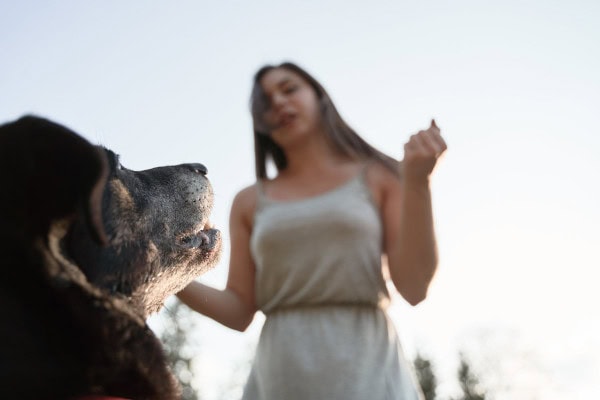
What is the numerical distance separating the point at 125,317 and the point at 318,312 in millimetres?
800

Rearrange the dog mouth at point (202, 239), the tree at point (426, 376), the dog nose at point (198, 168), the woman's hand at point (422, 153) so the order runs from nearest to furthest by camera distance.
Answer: the woman's hand at point (422, 153) < the dog mouth at point (202, 239) < the dog nose at point (198, 168) < the tree at point (426, 376)

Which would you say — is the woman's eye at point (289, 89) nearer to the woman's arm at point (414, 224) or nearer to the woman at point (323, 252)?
the woman at point (323, 252)

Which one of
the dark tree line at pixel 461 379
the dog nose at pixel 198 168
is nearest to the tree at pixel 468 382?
the dark tree line at pixel 461 379

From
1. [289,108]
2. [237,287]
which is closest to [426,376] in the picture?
[237,287]

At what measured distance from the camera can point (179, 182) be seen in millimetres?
3936

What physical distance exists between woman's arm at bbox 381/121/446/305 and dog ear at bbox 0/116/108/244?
1.09 m

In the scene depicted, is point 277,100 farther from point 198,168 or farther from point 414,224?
point 198,168

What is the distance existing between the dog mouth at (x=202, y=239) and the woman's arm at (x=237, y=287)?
1.08 m

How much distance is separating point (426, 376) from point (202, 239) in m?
29.0

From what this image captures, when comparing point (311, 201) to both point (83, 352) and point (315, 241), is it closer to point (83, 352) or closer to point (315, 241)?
point (315, 241)

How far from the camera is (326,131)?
2494 mm

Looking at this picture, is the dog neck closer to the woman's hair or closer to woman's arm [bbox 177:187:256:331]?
woman's arm [bbox 177:187:256:331]

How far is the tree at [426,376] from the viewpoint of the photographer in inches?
1155

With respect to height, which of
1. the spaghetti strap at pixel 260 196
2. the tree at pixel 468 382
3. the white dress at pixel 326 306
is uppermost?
the spaghetti strap at pixel 260 196
